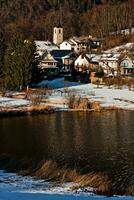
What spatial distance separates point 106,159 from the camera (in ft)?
77.2

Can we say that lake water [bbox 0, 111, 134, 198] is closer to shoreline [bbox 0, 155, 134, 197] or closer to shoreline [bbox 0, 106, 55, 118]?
shoreline [bbox 0, 155, 134, 197]

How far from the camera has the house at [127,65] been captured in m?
74.9

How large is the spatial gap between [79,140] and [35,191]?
13105 millimetres

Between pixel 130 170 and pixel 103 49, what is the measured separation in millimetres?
73388

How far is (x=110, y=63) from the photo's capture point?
7744 centimetres

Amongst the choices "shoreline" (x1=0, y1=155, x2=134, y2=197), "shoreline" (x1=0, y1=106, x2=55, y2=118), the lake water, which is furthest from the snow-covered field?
"shoreline" (x1=0, y1=155, x2=134, y2=197)

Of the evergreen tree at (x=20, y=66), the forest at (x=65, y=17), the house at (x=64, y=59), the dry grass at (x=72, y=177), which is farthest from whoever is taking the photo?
the forest at (x=65, y=17)

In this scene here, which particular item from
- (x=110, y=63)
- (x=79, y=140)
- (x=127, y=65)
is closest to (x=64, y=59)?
(x=110, y=63)

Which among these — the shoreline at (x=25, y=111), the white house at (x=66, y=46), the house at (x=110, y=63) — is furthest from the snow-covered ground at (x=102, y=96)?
the white house at (x=66, y=46)

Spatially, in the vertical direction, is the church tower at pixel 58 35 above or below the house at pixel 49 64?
above

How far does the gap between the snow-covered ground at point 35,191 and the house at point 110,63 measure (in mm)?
56215

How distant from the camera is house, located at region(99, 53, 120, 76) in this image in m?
74.3

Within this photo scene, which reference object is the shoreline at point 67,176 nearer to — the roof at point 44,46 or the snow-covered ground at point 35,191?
the snow-covered ground at point 35,191

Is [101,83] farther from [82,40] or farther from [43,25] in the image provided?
[43,25]
